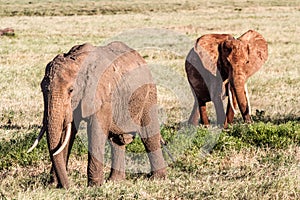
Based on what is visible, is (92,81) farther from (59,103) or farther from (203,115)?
(203,115)

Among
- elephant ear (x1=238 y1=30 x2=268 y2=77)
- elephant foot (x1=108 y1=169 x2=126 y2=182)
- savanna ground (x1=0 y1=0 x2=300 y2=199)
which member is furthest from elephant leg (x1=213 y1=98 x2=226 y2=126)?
elephant foot (x1=108 y1=169 x2=126 y2=182)

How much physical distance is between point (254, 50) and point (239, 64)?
2.79 ft

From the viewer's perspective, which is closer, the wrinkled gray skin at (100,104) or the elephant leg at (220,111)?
the wrinkled gray skin at (100,104)

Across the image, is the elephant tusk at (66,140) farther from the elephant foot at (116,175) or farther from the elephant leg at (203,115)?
the elephant leg at (203,115)

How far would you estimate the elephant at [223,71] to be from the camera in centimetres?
1072

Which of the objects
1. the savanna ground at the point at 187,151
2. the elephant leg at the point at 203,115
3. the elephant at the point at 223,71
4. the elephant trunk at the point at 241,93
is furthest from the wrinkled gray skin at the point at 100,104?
Result: the elephant leg at the point at 203,115

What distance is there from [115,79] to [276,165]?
194 centimetres

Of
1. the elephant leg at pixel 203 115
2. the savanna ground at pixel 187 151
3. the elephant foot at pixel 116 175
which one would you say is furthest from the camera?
the elephant leg at pixel 203 115

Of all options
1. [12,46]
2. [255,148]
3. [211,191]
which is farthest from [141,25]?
[211,191]

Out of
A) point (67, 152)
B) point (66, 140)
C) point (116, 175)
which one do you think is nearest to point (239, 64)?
point (116, 175)

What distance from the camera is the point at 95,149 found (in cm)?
665

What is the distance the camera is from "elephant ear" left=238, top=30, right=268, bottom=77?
37.1 feet

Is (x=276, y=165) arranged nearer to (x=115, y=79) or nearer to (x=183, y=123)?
(x=115, y=79)

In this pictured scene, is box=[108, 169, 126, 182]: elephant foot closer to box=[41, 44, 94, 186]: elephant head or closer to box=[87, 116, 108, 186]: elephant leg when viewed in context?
box=[87, 116, 108, 186]: elephant leg
